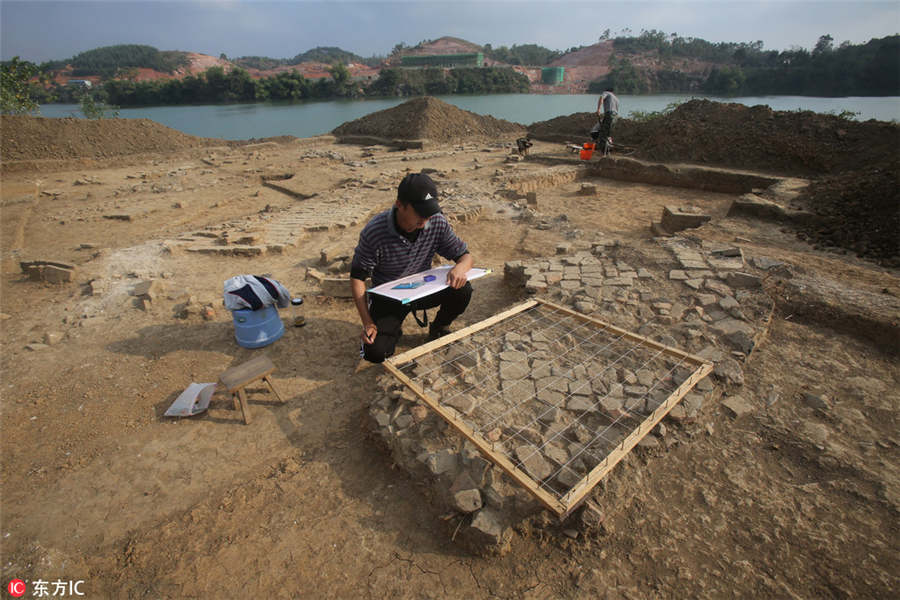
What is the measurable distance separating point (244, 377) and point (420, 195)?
190 cm

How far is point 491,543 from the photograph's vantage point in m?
2.01

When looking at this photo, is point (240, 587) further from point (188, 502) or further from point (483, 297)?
point (483, 297)

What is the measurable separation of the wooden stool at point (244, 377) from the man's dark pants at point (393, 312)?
77 centimetres

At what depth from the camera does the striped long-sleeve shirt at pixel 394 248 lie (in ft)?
10.1

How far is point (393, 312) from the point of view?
3393 mm

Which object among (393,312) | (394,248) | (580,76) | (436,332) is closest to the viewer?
(394,248)

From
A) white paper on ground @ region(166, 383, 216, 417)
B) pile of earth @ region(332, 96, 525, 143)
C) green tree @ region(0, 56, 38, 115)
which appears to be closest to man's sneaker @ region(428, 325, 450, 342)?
white paper on ground @ region(166, 383, 216, 417)

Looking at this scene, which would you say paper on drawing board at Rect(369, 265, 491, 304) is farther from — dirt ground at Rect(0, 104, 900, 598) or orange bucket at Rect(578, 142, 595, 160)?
orange bucket at Rect(578, 142, 595, 160)

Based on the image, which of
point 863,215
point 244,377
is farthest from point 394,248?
point 863,215

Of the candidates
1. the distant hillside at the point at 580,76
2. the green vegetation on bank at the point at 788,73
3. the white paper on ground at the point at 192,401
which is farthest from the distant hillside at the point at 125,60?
the white paper on ground at the point at 192,401

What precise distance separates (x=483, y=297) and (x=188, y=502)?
3370 mm

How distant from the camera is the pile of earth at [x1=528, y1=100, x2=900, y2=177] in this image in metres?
9.52

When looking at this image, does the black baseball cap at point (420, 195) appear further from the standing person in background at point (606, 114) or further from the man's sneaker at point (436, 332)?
the standing person in background at point (606, 114)

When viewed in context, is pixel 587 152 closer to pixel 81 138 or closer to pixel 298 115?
A: pixel 81 138
